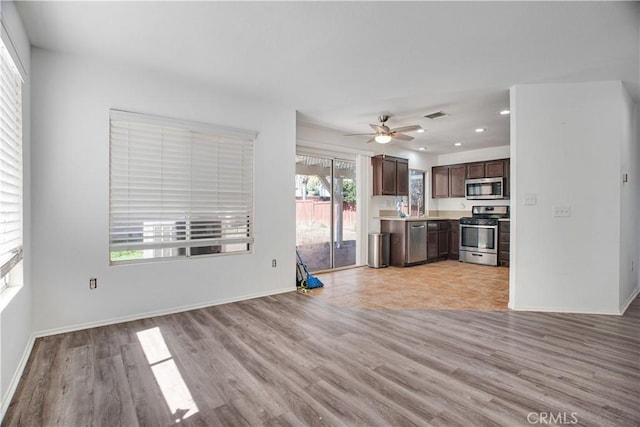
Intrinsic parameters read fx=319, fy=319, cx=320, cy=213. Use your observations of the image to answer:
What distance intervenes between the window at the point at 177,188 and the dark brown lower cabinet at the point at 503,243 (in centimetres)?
497

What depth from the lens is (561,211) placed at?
3.50 metres

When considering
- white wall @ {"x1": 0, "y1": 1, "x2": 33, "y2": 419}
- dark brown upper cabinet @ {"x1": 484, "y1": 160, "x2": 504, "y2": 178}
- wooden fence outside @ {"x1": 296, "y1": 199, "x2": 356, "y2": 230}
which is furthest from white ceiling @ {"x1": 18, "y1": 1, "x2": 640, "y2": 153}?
dark brown upper cabinet @ {"x1": 484, "y1": 160, "x2": 504, "y2": 178}

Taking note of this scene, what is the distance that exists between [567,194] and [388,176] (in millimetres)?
3209

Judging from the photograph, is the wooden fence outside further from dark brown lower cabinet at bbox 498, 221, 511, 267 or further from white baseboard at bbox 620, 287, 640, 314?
white baseboard at bbox 620, 287, 640, 314

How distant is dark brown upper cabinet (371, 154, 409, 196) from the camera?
6258mm

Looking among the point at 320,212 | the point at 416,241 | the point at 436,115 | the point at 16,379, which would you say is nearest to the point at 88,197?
the point at 16,379

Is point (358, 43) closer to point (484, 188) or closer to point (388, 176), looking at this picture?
point (388, 176)

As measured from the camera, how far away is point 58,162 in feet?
9.29

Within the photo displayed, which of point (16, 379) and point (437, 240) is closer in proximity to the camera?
point (16, 379)

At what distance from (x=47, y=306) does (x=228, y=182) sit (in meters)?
2.05

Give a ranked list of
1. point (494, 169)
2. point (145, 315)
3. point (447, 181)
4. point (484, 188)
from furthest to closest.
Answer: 1. point (447, 181)
2. point (484, 188)
3. point (494, 169)
4. point (145, 315)

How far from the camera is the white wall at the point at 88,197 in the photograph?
2.78m

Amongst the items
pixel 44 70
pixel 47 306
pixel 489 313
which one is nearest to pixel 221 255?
pixel 47 306

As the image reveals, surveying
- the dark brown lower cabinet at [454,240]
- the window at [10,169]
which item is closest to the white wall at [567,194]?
the dark brown lower cabinet at [454,240]
